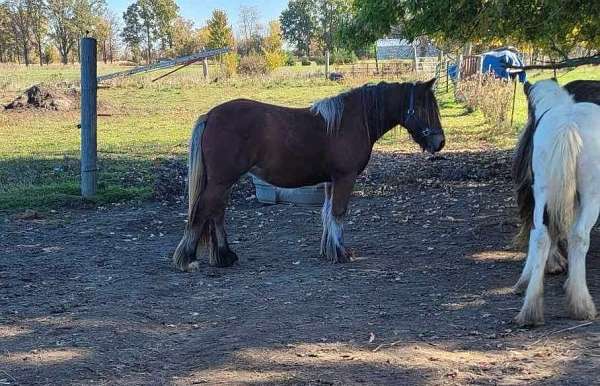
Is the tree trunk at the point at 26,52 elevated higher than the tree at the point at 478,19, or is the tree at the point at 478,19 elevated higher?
the tree trunk at the point at 26,52

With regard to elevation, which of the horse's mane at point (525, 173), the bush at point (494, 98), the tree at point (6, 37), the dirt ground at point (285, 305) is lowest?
the dirt ground at point (285, 305)

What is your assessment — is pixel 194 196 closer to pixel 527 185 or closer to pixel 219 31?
pixel 527 185

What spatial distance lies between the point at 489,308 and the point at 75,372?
282 centimetres

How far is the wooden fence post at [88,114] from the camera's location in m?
7.95

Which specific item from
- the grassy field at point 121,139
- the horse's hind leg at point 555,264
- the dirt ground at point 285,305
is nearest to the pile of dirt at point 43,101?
the grassy field at point 121,139

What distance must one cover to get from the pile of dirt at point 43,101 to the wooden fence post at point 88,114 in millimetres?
14286

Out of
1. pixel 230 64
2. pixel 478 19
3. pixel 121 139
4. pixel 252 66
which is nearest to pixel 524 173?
pixel 478 19

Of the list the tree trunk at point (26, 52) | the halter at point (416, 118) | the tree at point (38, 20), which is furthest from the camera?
the tree at point (38, 20)

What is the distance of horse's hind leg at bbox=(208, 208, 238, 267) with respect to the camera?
550cm

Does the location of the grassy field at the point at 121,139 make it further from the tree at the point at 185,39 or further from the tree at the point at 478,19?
the tree at the point at 185,39

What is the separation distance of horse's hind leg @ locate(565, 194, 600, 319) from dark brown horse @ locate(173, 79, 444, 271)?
214 centimetres

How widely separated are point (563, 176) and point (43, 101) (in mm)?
21044

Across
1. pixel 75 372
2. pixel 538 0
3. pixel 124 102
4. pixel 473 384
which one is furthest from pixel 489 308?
pixel 124 102

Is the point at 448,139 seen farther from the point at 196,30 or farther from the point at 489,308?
the point at 196,30
